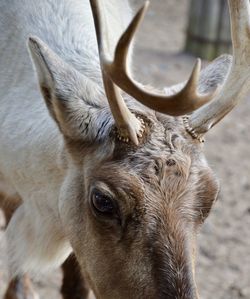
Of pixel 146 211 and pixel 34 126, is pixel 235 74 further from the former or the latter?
pixel 34 126

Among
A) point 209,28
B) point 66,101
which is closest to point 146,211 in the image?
point 66,101

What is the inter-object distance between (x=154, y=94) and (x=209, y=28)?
6.80 m

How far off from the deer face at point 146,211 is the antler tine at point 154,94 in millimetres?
203

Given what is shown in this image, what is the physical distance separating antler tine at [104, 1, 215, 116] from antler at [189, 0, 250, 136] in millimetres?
334

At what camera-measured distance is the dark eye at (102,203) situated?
10.4 ft

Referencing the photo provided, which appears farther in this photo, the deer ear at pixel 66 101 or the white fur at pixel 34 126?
the white fur at pixel 34 126

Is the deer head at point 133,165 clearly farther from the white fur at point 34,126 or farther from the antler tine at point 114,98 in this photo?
the white fur at point 34,126

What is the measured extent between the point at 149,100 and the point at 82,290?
203 centimetres

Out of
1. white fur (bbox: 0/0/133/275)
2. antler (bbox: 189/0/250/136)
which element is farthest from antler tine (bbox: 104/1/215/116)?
white fur (bbox: 0/0/133/275)

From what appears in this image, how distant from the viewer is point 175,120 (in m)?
3.40

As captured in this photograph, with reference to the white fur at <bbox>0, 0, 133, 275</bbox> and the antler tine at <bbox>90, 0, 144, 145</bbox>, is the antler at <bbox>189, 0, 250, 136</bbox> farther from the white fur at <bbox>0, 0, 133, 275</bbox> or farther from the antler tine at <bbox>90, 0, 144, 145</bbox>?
the white fur at <bbox>0, 0, 133, 275</bbox>

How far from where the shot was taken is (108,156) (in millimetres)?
3295

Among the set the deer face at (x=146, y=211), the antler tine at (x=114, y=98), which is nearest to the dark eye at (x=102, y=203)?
the deer face at (x=146, y=211)

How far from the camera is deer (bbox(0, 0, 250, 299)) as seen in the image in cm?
311
